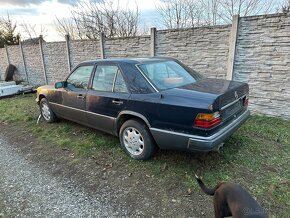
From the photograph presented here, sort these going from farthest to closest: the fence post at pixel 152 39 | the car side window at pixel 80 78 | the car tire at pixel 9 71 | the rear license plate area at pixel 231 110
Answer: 1. the car tire at pixel 9 71
2. the fence post at pixel 152 39
3. the car side window at pixel 80 78
4. the rear license plate area at pixel 231 110

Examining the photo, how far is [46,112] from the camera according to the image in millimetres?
5598

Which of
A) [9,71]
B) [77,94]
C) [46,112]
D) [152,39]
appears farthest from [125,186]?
[9,71]

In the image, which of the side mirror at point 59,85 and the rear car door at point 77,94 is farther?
the side mirror at point 59,85

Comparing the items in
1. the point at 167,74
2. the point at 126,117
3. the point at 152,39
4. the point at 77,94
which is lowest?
the point at 126,117

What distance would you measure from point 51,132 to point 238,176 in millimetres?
4019

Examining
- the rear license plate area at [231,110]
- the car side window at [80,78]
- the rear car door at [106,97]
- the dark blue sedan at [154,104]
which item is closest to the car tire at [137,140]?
the dark blue sedan at [154,104]

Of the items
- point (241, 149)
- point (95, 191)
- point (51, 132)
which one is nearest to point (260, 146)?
point (241, 149)

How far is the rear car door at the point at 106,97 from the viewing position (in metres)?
3.56

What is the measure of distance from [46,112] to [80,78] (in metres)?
1.83

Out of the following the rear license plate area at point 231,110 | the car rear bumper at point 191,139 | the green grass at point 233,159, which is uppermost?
the rear license plate area at point 231,110

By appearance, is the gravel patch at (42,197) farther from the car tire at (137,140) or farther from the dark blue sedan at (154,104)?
the dark blue sedan at (154,104)

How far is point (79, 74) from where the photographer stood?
448 cm

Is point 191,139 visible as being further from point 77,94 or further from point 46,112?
point 46,112

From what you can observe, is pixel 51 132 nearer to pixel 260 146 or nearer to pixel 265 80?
pixel 260 146
